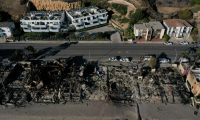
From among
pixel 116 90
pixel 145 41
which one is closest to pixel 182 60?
pixel 145 41

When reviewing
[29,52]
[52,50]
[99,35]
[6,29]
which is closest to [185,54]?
[99,35]

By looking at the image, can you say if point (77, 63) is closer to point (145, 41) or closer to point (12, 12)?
point (145, 41)

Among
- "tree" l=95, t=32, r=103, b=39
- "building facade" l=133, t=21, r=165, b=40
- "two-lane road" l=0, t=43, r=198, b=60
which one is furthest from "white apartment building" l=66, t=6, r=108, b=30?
"building facade" l=133, t=21, r=165, b=40

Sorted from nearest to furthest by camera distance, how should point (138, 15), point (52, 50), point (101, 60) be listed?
1. point (101, 60)
2. point (52, 50)
3. point (138, 15)

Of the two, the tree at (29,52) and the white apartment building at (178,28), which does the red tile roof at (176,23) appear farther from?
the tree at (29,52)

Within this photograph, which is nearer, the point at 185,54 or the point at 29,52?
the point at 185,54

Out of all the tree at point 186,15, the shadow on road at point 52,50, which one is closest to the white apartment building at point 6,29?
the shadow on road at point 52,50

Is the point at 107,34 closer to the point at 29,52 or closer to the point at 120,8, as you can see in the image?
the point at 120,8
